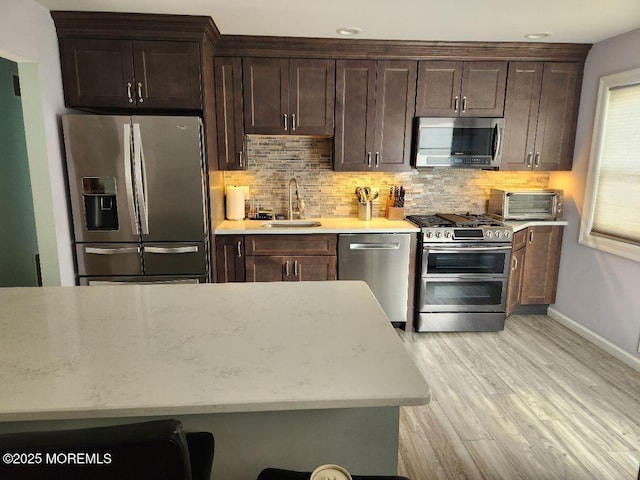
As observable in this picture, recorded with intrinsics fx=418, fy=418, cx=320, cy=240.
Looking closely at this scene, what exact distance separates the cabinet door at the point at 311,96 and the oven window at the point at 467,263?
4.84 feet

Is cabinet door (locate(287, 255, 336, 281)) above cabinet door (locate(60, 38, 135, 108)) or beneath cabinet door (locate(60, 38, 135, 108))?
beneath

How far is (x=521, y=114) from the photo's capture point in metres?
3.72

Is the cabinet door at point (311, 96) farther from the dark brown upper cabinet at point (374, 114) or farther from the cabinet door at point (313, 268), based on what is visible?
the cabinet door at point (313, 268)

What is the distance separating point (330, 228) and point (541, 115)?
7.06ft

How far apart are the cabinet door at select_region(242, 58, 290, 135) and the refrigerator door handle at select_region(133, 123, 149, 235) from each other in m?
0.94

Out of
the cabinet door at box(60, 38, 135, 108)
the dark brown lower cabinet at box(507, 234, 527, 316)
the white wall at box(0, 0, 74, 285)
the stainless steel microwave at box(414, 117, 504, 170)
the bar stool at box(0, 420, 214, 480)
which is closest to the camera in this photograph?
the bar stool at box(0, 420, 214, 480)

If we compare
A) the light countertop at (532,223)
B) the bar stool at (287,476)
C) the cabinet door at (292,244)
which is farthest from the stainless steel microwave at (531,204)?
the bar stool at (287,476)

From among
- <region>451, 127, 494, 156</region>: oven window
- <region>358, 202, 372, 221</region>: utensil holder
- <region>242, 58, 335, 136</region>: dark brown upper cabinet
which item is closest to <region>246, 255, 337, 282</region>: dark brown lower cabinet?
<region>358, 202, 372, 221</region>: utensil holder

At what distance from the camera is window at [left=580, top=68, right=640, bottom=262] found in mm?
3131

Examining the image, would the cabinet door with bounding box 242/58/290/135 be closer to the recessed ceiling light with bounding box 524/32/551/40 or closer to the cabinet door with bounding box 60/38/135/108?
the cabinet door with bounding box 60/38/135/108

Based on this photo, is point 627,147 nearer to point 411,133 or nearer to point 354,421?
point 411,133

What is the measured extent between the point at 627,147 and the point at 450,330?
1991mm

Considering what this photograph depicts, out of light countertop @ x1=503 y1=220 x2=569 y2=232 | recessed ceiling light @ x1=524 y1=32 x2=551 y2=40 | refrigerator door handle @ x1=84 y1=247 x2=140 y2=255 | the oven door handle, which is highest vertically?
recessed ceiling light @ x1=524 y1=32 x2=551 y2=40

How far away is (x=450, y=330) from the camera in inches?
146
